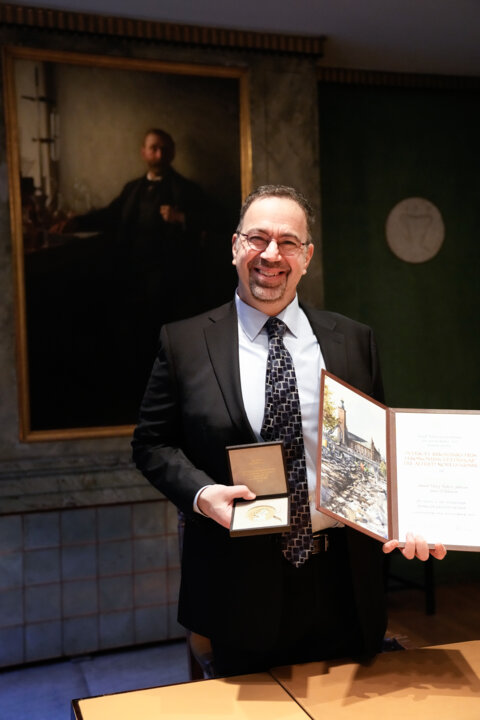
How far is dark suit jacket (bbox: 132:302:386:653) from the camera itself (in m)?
1.58

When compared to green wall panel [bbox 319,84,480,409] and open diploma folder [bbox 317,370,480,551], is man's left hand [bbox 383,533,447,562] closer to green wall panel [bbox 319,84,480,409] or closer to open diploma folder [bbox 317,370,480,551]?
open diploma folder [bbox 317,370,480,551]

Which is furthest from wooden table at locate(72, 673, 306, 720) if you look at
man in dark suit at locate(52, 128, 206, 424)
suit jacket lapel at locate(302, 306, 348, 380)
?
man in dark suit at locate(52, 128, 206, 424)

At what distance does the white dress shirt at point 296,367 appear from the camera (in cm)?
163

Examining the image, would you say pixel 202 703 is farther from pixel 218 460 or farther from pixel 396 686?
pixel 218 460

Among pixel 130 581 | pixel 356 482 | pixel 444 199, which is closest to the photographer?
pixel 356 482

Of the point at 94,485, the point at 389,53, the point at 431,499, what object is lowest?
the point at 94,485

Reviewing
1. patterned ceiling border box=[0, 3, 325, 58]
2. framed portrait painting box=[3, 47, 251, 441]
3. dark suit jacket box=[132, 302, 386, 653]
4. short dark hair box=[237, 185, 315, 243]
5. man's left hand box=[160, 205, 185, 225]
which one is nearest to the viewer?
dark suit jacket box=[132, 302, 386, 653]

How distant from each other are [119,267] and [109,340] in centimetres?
39

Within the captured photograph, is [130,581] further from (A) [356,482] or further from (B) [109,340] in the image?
(A) [356,482]

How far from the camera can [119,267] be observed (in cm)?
373

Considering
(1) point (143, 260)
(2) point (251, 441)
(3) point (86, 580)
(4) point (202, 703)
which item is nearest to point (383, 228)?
(1) point (143, 260)

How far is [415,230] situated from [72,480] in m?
2.64

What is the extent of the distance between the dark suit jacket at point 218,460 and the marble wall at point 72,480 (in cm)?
198

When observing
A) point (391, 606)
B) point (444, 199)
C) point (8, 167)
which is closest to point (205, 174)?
point (8, 167)
